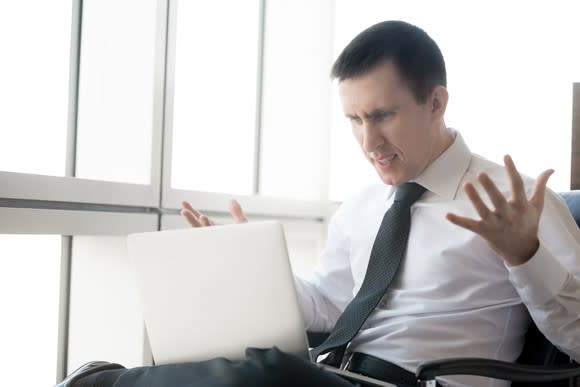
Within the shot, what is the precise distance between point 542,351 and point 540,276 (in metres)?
0.23

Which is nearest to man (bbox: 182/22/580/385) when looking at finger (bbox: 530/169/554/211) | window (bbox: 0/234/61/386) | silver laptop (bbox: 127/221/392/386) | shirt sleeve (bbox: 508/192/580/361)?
shirt sleeve (bbox: 508/192/580/361)

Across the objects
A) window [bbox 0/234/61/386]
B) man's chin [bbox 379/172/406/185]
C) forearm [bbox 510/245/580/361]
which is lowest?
window [bbox 0/234/61/386]

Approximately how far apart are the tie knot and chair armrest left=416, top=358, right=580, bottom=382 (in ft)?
1.60

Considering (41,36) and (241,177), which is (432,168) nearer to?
(41,36)

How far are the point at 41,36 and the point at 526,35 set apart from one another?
2.15m

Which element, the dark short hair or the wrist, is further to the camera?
the dark short hair

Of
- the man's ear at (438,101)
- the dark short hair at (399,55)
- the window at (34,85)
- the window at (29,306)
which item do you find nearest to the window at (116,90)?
the window at (34,85)

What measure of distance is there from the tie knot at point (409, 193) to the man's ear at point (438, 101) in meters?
0.18

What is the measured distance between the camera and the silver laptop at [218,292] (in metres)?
1.21

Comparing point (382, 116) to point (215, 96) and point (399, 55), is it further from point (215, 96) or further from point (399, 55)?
point (215, 96)

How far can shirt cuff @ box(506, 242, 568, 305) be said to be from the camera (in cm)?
129

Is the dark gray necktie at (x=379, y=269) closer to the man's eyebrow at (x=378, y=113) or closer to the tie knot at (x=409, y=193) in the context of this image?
the tie knot at (x=409, y=193)

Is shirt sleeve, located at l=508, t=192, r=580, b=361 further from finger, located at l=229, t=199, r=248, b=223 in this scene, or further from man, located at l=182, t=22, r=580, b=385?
finger, located at l=229, t=199, r=248, b=223

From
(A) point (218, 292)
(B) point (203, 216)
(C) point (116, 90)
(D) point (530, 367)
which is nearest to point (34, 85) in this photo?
(C) point (116, 90)
